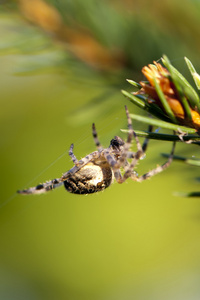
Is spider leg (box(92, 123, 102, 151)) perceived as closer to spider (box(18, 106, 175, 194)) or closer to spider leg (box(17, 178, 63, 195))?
spider (box(18, 106, 175, 194))

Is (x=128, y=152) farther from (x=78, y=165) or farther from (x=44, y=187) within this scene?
(x=44, y=187)

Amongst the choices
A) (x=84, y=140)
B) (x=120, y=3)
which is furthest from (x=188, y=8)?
(x=84, y=140)

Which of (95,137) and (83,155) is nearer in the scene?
(95,137)

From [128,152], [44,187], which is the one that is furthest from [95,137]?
[44,187]

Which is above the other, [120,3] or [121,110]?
[120,3]

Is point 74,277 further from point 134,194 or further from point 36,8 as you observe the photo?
point 36,8
